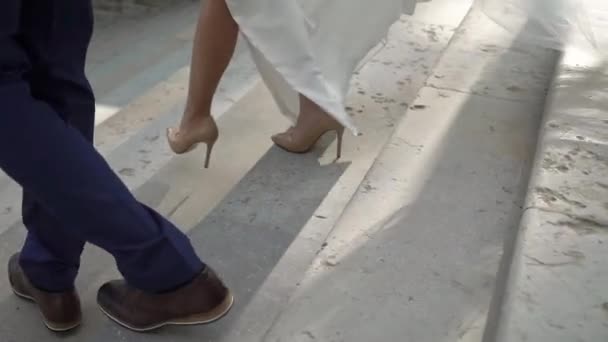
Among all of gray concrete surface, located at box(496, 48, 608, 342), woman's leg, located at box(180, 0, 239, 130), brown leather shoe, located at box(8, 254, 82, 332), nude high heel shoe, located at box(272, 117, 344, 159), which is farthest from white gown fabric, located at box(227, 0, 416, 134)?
brown leather shoe, located at box(8, 254, 82, 332)

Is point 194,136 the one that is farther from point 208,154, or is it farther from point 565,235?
point 565,235

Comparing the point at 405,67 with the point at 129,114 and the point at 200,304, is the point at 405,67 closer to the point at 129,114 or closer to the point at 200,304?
the point at 129,114

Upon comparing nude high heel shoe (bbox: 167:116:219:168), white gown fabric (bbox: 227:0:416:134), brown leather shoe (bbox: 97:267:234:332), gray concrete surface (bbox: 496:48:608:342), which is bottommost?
nude high heel shoe (bbox: 167:116:219:168)

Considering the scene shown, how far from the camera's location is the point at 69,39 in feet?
3.78

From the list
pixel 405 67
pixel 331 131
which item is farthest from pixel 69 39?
pixel 405 67

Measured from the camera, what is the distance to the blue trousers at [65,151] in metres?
1.08

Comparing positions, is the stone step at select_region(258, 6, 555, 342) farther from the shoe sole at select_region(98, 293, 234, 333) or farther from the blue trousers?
the blue trousers

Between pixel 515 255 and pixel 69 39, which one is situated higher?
pixel 69 39

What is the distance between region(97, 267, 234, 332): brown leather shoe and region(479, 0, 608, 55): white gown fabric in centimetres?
100

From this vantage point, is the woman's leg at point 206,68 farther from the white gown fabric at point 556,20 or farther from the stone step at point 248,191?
the white gown fabric at point 556,20

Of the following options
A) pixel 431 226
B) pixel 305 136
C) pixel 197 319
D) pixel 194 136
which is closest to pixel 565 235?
pixel 431 226

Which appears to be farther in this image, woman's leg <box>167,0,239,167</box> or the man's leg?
woman's leg <box>167,0,239,167</box>

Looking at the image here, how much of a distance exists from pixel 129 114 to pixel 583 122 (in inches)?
50.8

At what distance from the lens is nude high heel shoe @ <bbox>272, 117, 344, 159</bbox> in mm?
1898
